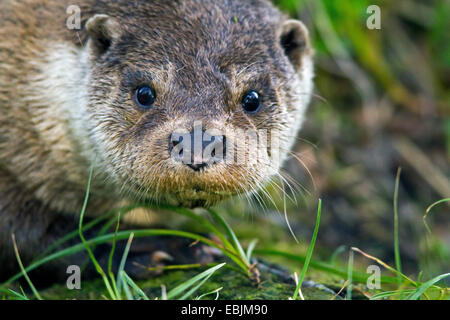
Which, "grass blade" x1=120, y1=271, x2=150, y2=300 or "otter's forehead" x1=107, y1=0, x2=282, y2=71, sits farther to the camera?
"otter's forehead" x1=107, y1=0, x2=282, y2=71

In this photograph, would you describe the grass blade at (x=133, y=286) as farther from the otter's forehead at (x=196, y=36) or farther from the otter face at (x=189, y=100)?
the otter's forehead at (x=196, y=36)

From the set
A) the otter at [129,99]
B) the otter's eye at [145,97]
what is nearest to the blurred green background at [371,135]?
the otter at [129,99]

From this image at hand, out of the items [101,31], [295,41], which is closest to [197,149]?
[101,31]

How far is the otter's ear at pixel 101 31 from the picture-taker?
2.81m

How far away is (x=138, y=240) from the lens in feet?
10.5

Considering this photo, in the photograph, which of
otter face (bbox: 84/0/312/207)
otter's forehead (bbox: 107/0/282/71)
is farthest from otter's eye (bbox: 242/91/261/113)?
otter's forehead (bbox: 107/0/282/71)

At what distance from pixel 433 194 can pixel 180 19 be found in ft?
10.2

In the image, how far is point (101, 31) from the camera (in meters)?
2.85

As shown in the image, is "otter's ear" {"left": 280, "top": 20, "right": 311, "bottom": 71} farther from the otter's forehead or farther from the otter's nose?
the otter's nose

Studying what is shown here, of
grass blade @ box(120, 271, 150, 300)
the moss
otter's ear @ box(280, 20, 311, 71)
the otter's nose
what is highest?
otter's ear @ box(280, 20, 311, 71)

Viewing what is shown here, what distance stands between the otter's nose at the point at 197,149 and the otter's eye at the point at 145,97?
1.12 ft

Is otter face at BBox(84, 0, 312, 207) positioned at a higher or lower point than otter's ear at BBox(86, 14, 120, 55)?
lower

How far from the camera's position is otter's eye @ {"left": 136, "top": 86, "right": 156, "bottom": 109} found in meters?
2.66
